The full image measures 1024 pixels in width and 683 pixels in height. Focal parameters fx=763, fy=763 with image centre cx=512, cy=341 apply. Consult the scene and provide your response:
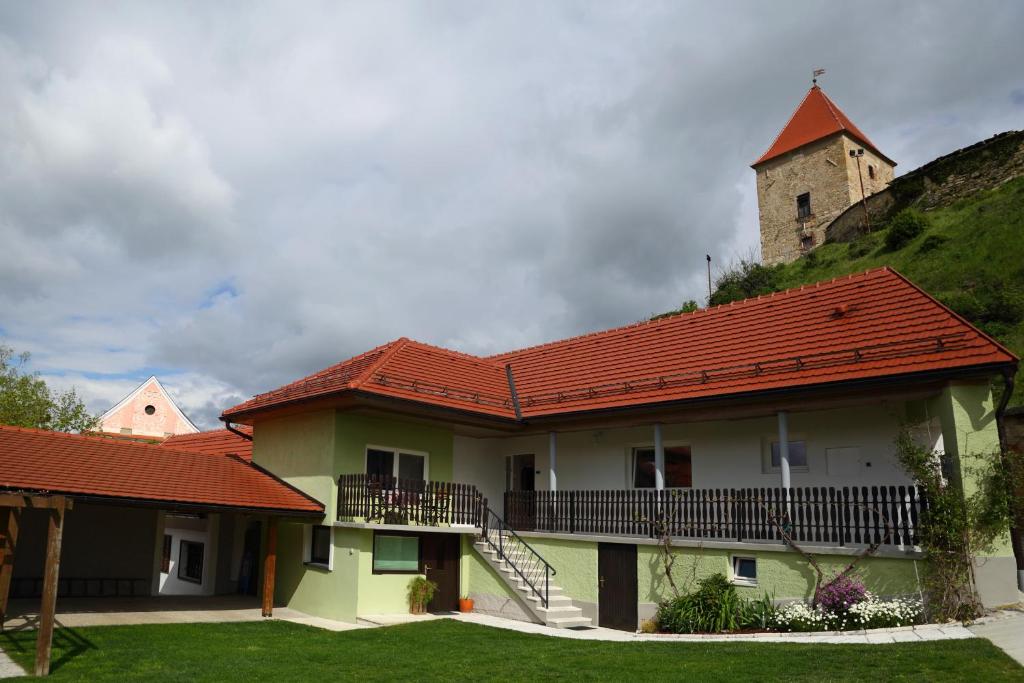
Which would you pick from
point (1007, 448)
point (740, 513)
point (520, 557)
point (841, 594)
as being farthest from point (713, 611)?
point (1007, 448)

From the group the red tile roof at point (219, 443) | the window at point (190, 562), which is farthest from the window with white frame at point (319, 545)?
the window at point (190, 562)

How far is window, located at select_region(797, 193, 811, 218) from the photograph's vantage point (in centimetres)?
5278

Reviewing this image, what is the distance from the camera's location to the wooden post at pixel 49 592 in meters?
9.88

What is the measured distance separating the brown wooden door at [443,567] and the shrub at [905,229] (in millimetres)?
31700

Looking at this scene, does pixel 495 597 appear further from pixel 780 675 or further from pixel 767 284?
pixel 767 284

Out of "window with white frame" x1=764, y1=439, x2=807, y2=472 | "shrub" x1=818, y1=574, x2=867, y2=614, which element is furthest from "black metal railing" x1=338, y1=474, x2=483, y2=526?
"shrub" x1=818, y1=574, x2=867, y2=614

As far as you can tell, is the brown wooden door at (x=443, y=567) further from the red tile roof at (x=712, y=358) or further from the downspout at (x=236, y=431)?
the downspout at (x=236, y=431)

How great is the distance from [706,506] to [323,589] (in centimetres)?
861

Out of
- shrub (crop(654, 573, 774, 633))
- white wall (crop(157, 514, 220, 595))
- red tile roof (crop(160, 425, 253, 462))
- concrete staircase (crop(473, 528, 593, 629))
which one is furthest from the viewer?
red tile roof (crop(160, 425, 253, 462))

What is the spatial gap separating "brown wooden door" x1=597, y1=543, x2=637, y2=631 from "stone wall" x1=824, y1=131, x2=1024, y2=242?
36.5 m

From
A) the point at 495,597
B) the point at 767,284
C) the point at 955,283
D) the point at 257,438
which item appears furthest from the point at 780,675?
the point at 767,284

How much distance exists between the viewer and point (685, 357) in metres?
18.2

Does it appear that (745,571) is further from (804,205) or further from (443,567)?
(804,205)

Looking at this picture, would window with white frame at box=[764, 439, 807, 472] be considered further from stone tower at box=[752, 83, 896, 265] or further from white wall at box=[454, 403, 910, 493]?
stone tower at box=[752, 83, 896, 265]
